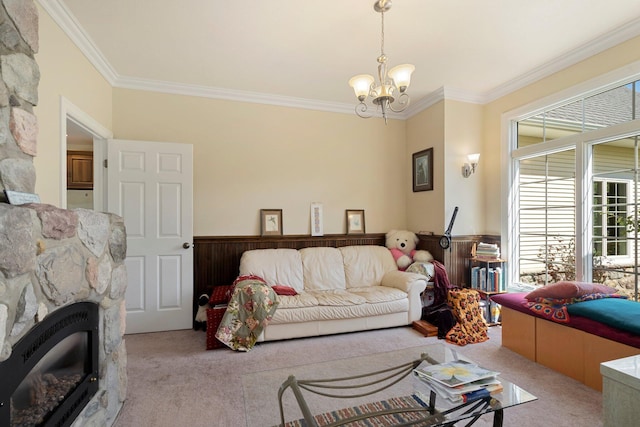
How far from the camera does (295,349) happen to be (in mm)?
2902

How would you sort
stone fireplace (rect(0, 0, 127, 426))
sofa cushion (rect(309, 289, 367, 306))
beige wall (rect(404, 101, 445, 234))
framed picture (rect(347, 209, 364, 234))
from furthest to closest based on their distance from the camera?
framed picture (rect(347, 209, 364, 234)) < beige wall (rect(404, 101, 445, 234)) < sofa cushion (rect(309, 289, 367, 306)) < stone fireplace (rect(0, 0, 127, 426))

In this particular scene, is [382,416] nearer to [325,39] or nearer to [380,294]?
[380,294]

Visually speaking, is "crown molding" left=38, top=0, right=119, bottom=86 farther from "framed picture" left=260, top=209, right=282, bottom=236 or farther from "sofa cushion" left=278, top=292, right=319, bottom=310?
"sofa cushion" left=278, top=292, right=319, bottom=310

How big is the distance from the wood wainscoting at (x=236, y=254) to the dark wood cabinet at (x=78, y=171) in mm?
2751

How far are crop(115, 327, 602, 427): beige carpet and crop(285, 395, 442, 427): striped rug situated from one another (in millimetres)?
274

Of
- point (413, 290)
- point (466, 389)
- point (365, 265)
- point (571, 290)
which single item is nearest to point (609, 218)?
point (571, 290)

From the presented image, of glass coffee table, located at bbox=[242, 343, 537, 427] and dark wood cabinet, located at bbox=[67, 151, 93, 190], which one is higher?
dark wood cabinet, located at bbox=[67, 151, 93, 190]

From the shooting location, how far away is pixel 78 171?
493cm

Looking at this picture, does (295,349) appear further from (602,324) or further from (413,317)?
(602,324)

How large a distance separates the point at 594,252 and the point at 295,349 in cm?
303

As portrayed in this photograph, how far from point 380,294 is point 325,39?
102 inches

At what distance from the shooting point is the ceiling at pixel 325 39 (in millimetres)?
2309

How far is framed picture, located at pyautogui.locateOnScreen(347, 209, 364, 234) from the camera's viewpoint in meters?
4.30

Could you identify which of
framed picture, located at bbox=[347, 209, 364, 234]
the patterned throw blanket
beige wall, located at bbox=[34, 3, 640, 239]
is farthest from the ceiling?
the patterned throw blanket
